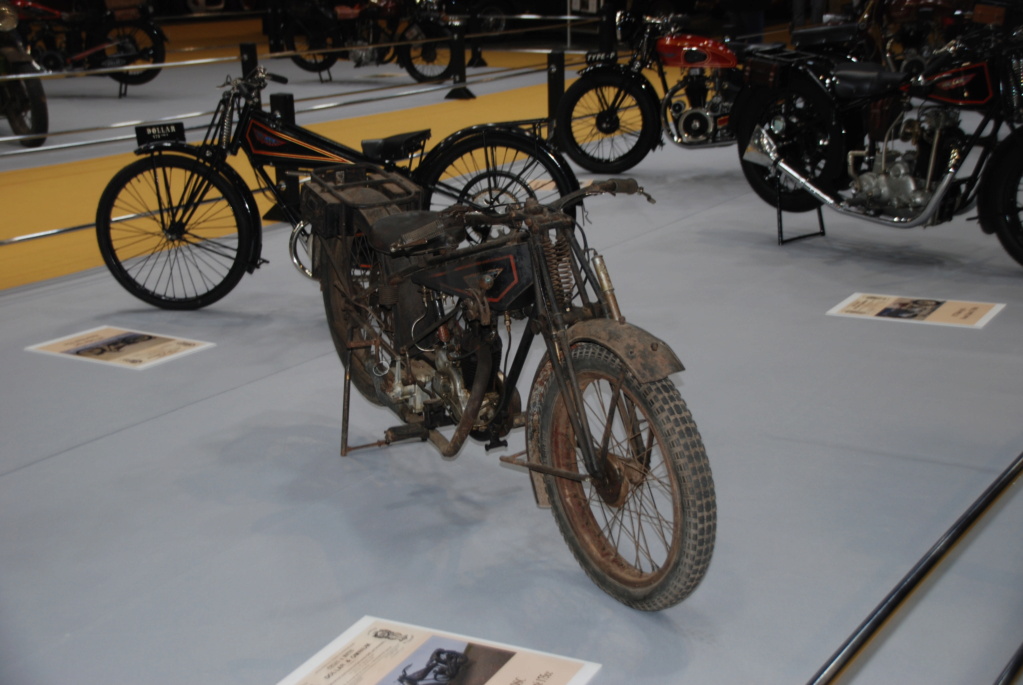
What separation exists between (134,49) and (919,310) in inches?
374

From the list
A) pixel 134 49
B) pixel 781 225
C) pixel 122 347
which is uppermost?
pixel 134 49

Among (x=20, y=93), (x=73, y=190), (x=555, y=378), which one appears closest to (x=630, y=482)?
(x=555, y=378)

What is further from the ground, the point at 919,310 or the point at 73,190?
the point at 73,190

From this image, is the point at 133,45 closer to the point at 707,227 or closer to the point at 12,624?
the point at 707,227

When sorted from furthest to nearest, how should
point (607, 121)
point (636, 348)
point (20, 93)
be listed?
1. point (20, 93)
2. point (607, 121)
3. point (636, 348)

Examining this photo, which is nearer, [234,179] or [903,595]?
[903,595]

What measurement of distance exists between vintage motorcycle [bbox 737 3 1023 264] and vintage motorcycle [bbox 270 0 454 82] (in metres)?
7.53

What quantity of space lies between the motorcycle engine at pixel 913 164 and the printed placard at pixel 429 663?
3.62 m

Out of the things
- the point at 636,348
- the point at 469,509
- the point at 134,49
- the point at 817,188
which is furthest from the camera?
the point at 134,49

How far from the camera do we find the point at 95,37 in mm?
11422

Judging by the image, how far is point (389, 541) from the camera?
9.25 feet

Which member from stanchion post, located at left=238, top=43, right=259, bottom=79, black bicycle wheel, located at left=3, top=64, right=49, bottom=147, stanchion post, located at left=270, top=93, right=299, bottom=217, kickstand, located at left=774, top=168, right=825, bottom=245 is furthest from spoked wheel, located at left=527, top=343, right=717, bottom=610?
black bicycle wheel, located at left=3, top=64, right=49, bottom=147

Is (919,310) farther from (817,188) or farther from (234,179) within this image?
(234,179)

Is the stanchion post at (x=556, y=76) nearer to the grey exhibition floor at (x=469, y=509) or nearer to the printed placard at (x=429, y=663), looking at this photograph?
the grey exhibition floor at (x=469, y=509)
